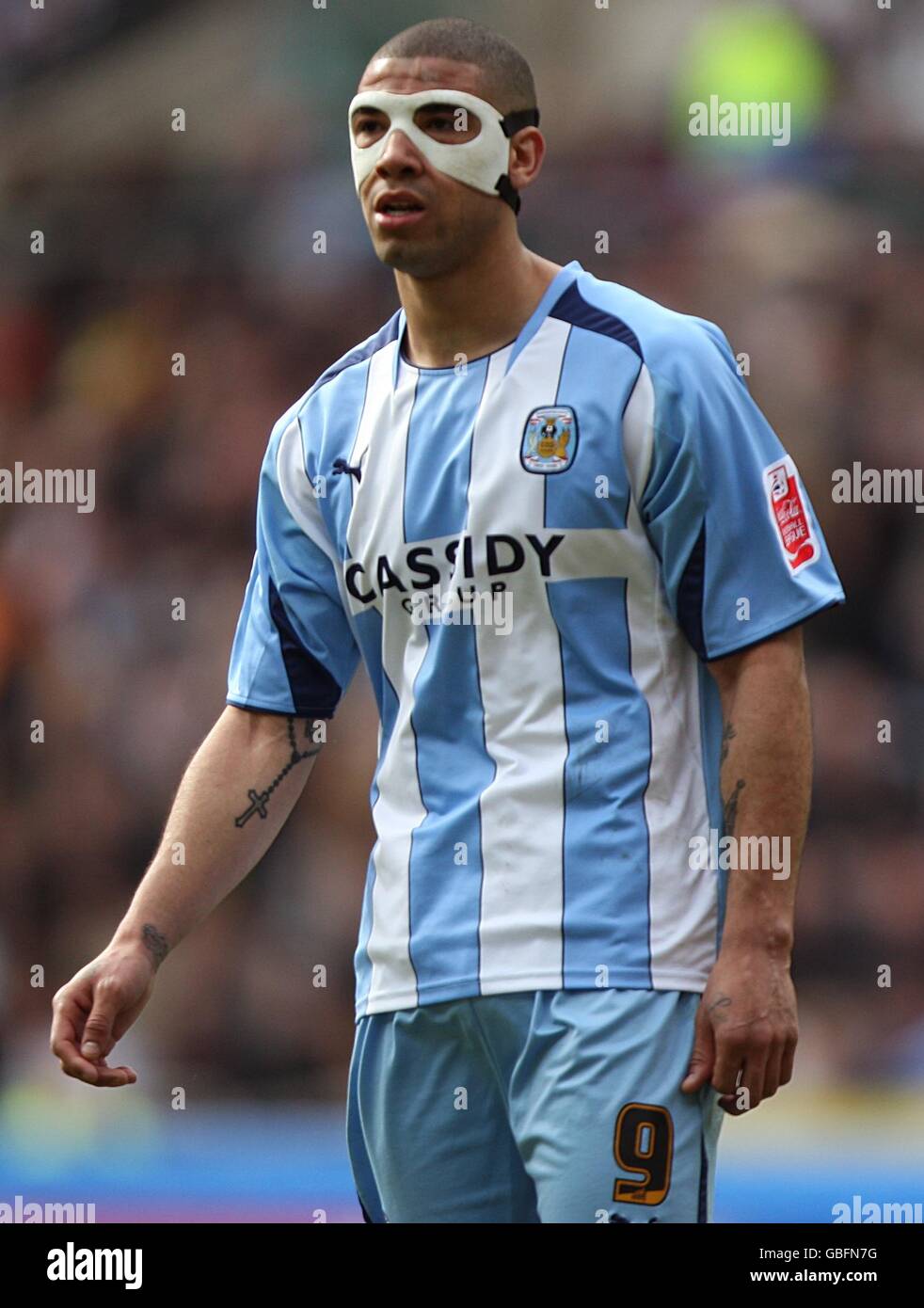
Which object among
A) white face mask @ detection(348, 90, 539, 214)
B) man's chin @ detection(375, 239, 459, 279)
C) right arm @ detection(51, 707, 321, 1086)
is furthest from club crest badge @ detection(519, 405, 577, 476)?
Result: right arm @ detection(51, 707, 321, 1086)

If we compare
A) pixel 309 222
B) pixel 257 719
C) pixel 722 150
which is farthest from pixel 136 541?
pixel 257 719

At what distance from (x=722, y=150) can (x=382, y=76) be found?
5.35m

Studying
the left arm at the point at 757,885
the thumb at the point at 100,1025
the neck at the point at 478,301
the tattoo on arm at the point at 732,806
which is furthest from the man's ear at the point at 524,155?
the thumb at the point at 100,1025

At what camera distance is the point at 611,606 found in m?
3.03

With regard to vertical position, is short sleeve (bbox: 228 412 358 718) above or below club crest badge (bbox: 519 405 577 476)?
below

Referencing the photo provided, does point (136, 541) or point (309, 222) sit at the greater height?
point (309, 222)

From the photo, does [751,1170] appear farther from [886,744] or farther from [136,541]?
[136,541]

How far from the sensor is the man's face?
124 inches

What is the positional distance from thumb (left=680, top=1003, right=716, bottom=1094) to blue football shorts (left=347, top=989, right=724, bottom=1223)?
0.5 inches

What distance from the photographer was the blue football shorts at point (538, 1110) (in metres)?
2.84
